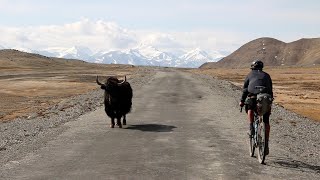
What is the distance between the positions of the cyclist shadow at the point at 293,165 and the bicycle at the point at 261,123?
1.49 ft

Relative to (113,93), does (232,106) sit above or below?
below

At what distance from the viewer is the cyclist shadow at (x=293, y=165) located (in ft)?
35.7

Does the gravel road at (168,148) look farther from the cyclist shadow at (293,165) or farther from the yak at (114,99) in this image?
the yak at (114,99)

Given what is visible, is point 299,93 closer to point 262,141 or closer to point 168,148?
point 168,148

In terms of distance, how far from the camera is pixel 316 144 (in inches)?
603

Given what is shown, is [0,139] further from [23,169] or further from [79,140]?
[23,169]

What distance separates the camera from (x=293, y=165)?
11242 mm

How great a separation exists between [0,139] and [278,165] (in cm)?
1000

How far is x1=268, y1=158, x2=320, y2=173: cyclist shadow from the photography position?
10891mm

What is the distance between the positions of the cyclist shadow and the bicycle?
45 cm

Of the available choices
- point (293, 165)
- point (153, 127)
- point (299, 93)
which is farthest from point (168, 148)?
point (299, 93)

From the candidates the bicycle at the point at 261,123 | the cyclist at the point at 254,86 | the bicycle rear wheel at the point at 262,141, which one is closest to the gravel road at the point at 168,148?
the bicycle rear wheel at the point at 262,141

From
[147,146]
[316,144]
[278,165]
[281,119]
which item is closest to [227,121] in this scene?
[281,119]

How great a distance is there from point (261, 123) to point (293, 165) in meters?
1.36
